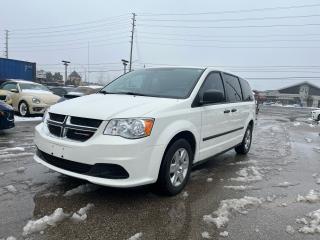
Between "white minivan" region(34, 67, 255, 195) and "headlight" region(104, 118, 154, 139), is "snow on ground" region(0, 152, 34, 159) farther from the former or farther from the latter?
"headlight" region(104, 118, 154, 139)

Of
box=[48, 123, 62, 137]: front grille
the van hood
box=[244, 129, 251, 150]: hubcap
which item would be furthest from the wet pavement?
box=[244, 129, 251, 150]: hubcap

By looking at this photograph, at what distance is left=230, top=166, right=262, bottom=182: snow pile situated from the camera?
5.38m

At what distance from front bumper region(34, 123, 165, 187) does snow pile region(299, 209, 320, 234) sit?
1715 millimetres

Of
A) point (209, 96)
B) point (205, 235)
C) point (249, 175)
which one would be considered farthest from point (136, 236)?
point (249, 175)

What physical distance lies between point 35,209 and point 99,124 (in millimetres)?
1162

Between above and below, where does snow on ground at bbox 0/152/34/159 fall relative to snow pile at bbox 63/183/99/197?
below

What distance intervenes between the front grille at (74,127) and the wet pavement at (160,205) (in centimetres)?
77

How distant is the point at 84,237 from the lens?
10.2 ft

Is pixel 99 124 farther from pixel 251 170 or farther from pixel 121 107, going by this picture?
pixel 251 170

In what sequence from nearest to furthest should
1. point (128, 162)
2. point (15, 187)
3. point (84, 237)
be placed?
point (84, 237) < point (128, 162) < point (15, 187)

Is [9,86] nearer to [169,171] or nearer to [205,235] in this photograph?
[169,171]

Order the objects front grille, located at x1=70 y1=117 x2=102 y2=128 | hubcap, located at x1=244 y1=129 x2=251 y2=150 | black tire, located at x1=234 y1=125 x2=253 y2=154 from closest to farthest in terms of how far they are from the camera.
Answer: front grille, located at x1=70 y1=117 x2=102 y2=128 → black tire, located at x1=234 y1=125 x2=253 y2=154 → hubcap, located at x1=244 y1=129 x2=251 y2=150

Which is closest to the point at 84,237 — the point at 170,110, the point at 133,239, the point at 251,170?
the point at 133,239

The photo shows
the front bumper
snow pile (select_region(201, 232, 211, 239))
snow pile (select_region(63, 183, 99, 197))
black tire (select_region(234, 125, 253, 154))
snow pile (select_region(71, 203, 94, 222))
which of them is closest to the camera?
snow pile (select_region(201, 232, 211, 239))
